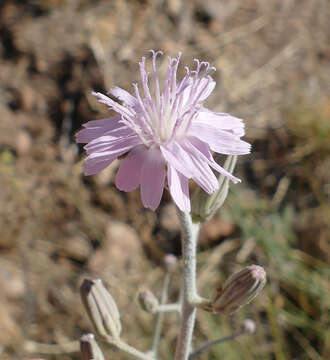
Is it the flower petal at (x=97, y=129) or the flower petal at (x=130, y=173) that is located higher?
the flower petal at (x=97, y=129)

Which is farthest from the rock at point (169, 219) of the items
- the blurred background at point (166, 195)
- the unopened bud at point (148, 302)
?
the unopened bud at point (148, 302)

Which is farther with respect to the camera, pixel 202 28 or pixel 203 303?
pixel 202 28

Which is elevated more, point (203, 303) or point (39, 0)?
point (39, 0)

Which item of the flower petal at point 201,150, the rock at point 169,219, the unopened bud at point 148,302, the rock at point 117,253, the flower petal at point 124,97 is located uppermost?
the flower petal at point 124,97

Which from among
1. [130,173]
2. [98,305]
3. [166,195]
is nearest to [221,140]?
[130,173]

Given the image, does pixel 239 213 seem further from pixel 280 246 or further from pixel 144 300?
pixel 144 300

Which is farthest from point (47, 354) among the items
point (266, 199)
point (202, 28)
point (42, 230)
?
point (202, 28)

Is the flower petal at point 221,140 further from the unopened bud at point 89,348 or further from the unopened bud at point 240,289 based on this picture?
the unopened bud at point 89,348
